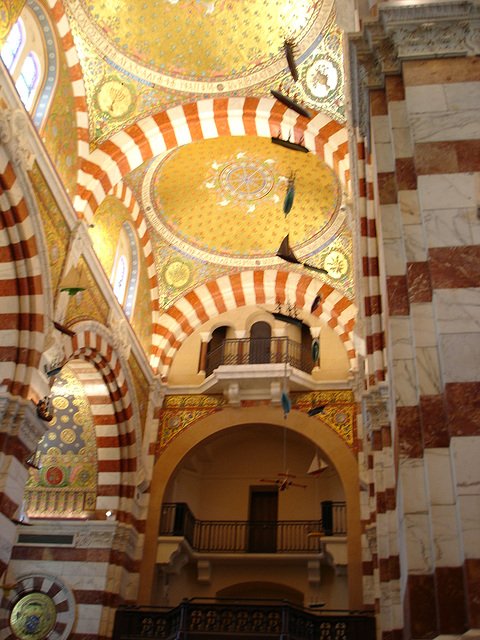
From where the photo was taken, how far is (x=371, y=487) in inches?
377

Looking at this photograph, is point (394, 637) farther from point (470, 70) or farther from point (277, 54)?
point (277, 54)

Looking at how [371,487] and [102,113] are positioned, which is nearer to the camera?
[371,487]

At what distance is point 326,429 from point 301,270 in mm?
2997

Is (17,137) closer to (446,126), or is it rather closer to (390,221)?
(390,221)

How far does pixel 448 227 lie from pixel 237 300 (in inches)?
364

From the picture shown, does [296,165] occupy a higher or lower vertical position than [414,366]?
higher

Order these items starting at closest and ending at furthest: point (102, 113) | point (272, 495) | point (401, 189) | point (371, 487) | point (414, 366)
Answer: point (414, 366) < point (401, 189) < point (371, 487) < point (102, 113) < point (272, 495)

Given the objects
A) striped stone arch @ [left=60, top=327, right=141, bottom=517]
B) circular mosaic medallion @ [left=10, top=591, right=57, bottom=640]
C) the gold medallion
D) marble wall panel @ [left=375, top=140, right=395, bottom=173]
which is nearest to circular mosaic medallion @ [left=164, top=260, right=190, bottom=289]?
striped stone arch @ [left=60, top=327, right=141, bottom=517]

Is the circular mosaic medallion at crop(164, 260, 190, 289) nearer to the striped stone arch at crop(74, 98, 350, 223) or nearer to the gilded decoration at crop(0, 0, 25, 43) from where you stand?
the striped stone arch at crop(74, 98, 350, 223)

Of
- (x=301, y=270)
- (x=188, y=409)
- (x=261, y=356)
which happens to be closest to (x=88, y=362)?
(x=188, y=409)

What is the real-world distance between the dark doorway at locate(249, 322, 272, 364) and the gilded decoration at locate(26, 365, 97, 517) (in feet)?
10.8

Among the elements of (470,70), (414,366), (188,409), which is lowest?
(414,366)

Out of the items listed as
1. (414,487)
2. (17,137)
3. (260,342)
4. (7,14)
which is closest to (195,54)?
(7,14)

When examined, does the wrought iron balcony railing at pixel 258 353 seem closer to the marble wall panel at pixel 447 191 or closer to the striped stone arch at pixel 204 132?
the striped stone arch at pixel 204 132
